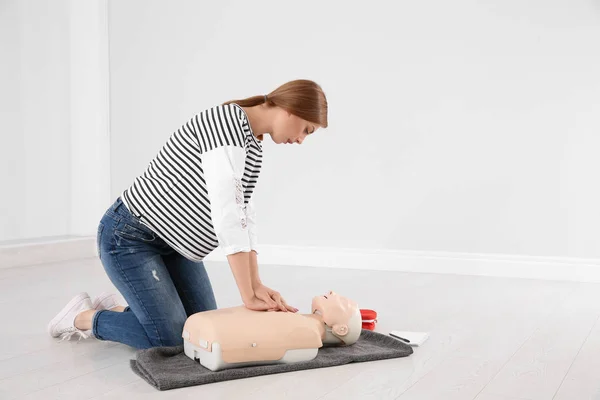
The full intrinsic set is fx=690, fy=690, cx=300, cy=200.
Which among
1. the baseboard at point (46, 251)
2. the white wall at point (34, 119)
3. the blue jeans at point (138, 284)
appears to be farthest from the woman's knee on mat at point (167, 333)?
the white wall at point (34, 119)

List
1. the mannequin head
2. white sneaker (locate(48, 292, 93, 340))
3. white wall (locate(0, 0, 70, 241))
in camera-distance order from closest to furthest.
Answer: the mannequin head < white sneaker (locate(48, 292, 93, 340)) < white wall (locate(0, 0, 70, 241))

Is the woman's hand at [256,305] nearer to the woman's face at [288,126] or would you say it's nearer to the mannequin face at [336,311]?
the mannequin face at [336,311]

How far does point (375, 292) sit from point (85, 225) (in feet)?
7.59

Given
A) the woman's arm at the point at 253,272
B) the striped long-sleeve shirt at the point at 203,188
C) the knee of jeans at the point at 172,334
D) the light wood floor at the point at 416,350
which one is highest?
the striped long-sleeve shirt at the point at 203,188

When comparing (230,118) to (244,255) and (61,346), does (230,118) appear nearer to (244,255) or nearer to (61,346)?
(244,255)

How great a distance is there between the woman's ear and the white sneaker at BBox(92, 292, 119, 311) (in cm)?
79

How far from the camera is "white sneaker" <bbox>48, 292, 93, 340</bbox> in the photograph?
2.21m

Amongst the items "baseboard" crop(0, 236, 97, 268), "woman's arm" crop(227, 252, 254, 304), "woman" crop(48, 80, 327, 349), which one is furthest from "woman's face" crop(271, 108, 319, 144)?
"baseboard" crop(0, 236, 97, 268)

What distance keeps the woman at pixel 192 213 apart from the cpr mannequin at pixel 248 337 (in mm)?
59

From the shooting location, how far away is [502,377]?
1.78 meters

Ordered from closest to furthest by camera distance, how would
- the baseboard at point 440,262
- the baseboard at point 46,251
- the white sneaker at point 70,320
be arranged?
the white sneaker at point 70,320, the baseboard at point 440,262, the baseboard at point 46,251

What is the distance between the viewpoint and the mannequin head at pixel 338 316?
199cm

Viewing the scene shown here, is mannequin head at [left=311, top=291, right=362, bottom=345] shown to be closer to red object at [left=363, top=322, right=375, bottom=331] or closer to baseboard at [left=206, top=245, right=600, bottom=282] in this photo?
red object at [left=363, top=322, right=375, bottom=331]

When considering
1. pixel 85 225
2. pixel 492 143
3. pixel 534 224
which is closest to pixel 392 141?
pixel 492 143
